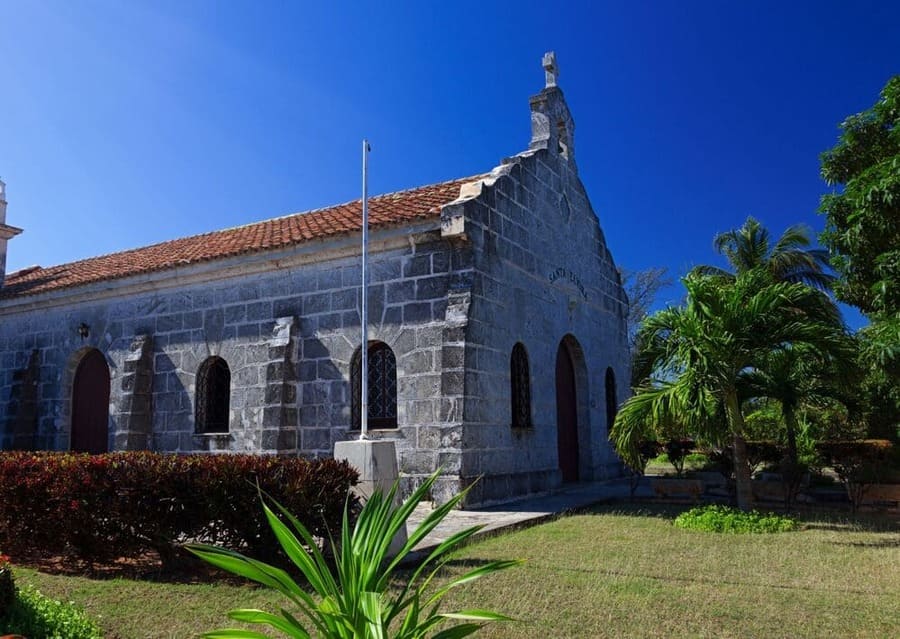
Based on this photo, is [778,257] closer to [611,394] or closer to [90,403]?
[611,394]

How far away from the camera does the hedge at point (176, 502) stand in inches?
266

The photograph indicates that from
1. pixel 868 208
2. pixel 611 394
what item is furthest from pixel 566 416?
pixel 868 208

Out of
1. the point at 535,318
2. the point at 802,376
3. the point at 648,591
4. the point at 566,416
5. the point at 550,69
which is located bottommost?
the point at 648,591

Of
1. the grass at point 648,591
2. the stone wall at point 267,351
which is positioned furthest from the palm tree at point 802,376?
the stone wall at point 267,351

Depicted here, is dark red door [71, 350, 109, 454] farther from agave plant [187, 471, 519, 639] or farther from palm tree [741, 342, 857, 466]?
agave plant [187, 471, 519, 639]

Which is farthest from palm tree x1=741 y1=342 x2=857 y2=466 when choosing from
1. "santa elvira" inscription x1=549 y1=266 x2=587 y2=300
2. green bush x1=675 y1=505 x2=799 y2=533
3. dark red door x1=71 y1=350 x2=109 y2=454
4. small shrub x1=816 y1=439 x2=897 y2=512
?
dark red door x1=71 y1=350 x2=109 y2=454

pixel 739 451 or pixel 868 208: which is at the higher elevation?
pixel 868 208

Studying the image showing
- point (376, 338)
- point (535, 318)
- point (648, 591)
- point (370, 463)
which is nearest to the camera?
point (648, 591)

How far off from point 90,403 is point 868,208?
52.9ft

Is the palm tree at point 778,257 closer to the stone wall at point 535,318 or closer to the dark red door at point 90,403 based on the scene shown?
the stone wall at point 535,318

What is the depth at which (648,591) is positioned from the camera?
5.96 metres

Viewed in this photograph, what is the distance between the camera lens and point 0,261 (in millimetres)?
18844

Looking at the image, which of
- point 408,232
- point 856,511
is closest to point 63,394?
point 408,232

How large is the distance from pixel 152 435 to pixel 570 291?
9.38 meters
